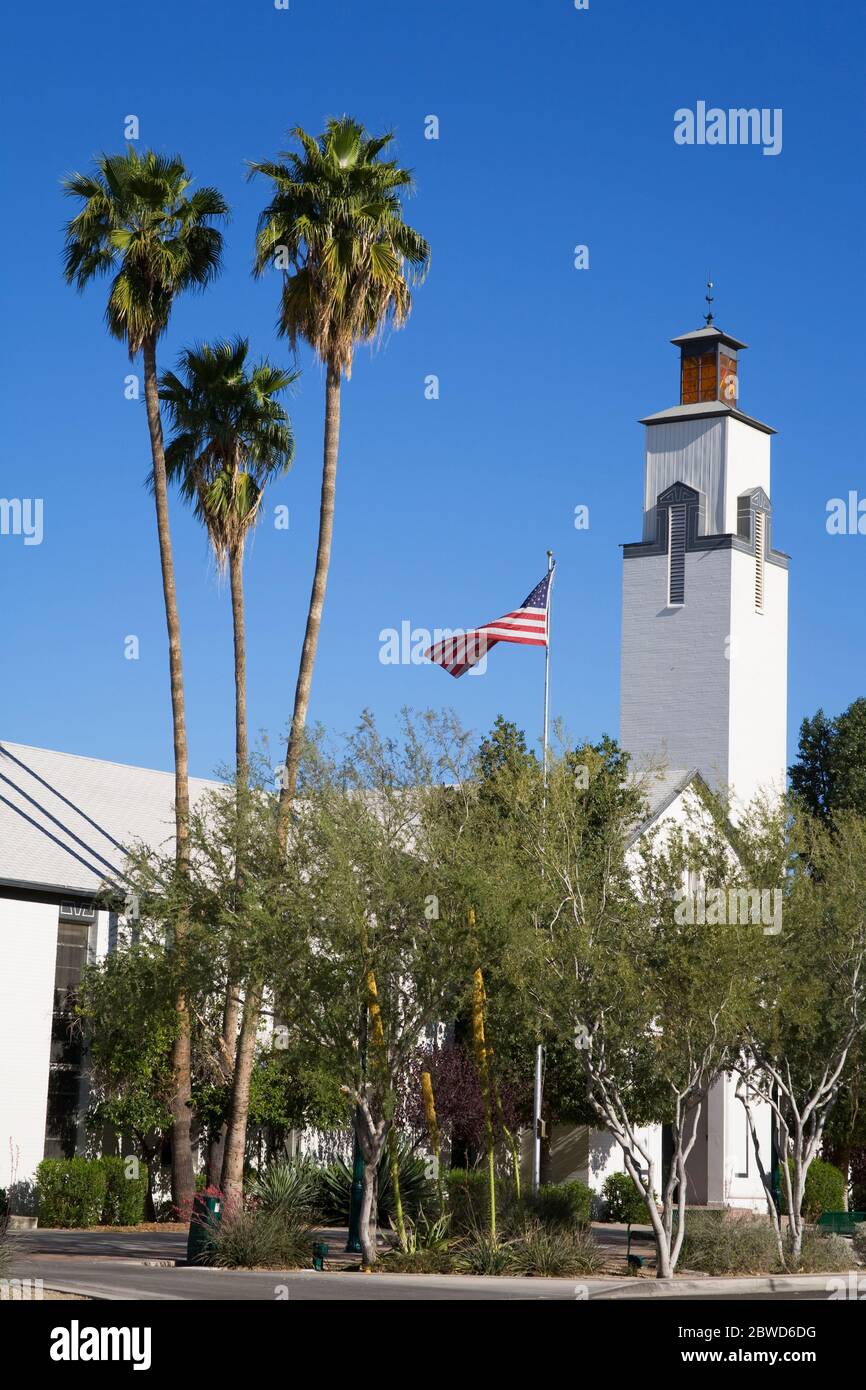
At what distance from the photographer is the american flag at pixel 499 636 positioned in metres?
31.3

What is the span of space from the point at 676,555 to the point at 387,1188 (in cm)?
3992

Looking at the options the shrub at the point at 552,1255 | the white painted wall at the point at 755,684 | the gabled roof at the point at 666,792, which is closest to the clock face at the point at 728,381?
the white painted wall at the point at 755,684

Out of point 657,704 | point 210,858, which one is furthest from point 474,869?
point 657,704

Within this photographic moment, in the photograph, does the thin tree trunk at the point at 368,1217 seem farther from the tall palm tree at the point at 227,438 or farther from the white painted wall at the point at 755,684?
the white painted wall at the point at 755,684

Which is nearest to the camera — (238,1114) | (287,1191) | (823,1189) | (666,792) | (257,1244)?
(257,1244)

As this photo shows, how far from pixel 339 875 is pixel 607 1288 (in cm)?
588

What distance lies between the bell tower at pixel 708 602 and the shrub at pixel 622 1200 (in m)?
24.3

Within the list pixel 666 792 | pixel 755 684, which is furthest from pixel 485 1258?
pixel 755 684

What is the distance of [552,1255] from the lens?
2170 cm

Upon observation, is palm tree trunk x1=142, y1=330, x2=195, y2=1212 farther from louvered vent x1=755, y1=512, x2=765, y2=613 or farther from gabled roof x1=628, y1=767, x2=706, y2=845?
louvered vent x1=755, y1=512, x2=765, y2=613

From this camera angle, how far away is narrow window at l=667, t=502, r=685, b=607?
6212 cm

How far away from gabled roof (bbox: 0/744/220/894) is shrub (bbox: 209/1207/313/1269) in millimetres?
8325

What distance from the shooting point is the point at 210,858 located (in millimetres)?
24594

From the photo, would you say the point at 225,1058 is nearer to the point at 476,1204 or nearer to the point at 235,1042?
the point at 235,1042
